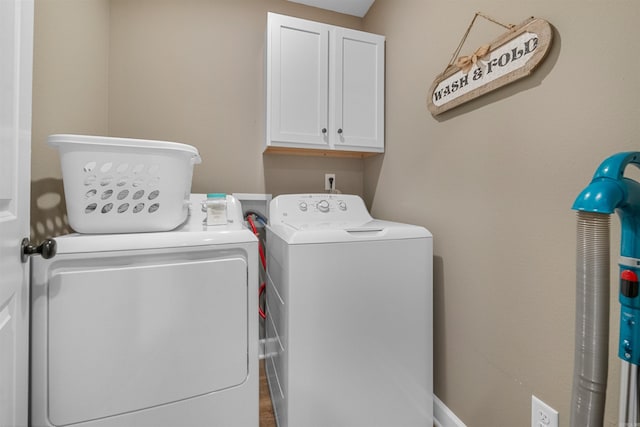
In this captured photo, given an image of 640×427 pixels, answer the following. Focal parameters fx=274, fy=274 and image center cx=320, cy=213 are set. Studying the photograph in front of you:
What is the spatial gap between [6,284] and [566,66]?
1.70 metres

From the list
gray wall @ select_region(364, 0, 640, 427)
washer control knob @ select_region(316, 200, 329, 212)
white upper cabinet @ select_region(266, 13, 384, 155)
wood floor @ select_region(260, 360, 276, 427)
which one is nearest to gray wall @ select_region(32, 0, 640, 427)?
gray wall @ select_region(364, 0, 640, 427)

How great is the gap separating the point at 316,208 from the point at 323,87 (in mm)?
794

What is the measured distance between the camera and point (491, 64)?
3.60 feet

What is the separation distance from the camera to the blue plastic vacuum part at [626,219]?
542mm

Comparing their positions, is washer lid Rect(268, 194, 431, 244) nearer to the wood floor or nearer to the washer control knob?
the washer control knob

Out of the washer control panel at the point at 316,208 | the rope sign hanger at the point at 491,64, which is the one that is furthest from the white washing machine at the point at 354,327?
the rope sign hanger at the point at 491,64

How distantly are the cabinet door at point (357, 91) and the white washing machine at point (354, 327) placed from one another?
2.83 feet

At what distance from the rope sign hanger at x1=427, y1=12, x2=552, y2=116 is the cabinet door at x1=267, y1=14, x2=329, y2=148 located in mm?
708

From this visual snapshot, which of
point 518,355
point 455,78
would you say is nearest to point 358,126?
point 455,78

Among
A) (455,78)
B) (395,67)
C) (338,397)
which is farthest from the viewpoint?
(395,67)

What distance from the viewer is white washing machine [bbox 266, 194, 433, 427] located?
1.12 m

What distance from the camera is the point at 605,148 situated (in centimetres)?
78

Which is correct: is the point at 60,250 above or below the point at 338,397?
above

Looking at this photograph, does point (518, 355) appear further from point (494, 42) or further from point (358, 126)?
point (358, 126)
